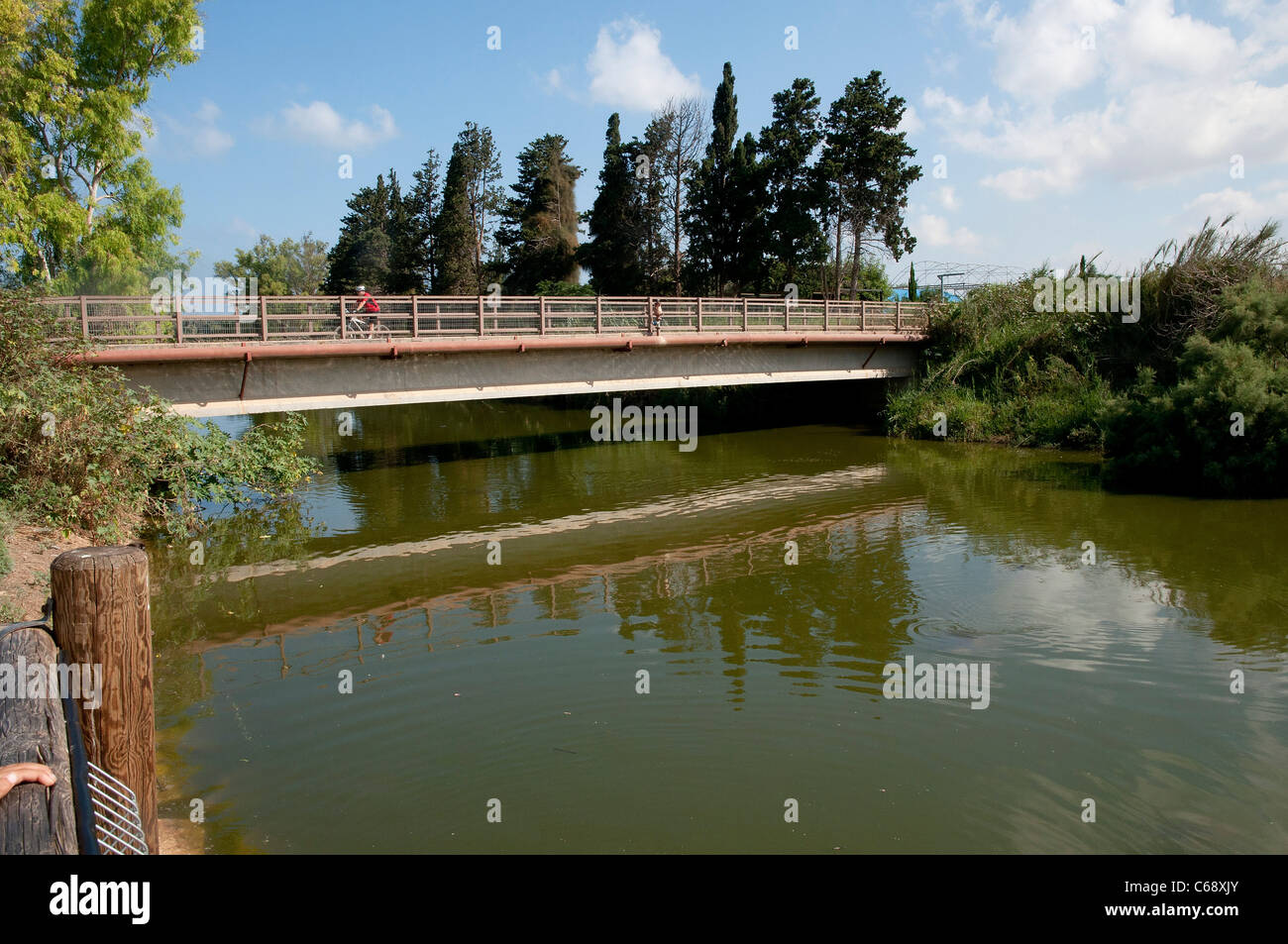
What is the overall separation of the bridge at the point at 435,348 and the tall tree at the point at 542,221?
27139 mm

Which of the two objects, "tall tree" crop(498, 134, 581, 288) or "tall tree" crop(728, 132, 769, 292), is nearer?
"tall tree" crop(728, 132, 769, 292)

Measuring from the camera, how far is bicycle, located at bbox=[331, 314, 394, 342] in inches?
765

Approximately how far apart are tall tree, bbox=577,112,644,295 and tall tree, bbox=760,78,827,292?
7.21 m

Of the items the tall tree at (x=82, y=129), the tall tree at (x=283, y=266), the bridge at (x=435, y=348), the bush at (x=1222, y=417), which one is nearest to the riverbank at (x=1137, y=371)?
the bush at (x=1222, y=417)

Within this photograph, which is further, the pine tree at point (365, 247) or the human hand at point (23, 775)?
the pine tree at point (365, 247)

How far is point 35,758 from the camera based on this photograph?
3285mm

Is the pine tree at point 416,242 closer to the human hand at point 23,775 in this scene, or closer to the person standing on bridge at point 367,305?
the person standing on bridge at point 367,305

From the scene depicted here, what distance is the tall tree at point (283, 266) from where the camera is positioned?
94.2 metres

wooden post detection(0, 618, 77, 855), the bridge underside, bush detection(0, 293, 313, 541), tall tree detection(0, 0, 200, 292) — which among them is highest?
tall tree detection(0, 0, 200, 292)

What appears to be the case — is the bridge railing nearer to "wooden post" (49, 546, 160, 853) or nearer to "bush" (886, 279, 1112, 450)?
"bush" (886, 279, 1112, 450)

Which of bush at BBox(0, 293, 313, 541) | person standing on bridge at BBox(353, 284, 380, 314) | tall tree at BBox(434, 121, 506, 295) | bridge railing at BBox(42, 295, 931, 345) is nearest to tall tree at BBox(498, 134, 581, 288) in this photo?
tall tree at BBox(434, 121, 506, 295)

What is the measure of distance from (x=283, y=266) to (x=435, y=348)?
290ft

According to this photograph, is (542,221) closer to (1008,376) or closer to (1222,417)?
(1008,376)
